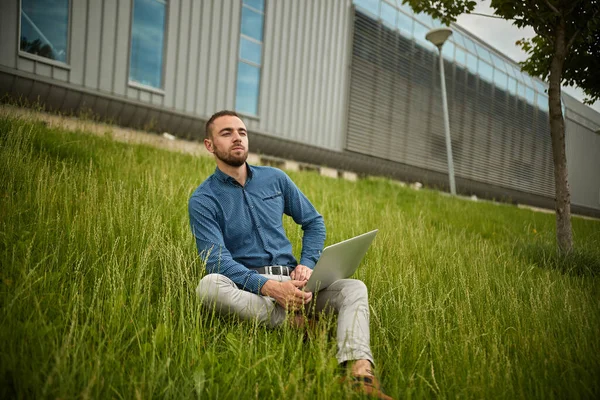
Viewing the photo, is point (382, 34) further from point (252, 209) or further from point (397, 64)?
point (252, 209)

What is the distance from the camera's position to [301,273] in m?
2.44

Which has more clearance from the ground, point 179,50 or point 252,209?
point 179,50

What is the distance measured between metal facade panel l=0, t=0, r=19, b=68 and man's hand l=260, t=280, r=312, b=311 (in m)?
7.31

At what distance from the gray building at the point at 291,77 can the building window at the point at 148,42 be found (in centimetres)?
2

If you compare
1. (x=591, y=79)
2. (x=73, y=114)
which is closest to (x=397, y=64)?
(x=591, y=79)

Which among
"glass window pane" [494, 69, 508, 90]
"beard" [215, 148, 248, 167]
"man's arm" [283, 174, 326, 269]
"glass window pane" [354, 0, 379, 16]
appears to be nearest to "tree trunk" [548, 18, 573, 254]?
"man's arm" [283, 174, 326, 269]

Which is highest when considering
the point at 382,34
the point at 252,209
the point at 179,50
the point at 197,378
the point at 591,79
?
the point at 382,34

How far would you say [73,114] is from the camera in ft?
25.0

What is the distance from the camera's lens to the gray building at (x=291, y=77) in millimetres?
7422

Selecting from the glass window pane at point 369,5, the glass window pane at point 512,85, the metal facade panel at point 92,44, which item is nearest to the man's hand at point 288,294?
the metal facade panel at point 92,44

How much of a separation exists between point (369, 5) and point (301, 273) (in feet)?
44.2

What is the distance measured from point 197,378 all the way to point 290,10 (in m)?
11.3

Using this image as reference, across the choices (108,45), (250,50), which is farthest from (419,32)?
(108,45)

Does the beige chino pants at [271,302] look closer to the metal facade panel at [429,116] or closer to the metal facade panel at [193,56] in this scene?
the metal facade panel at [193,56]
